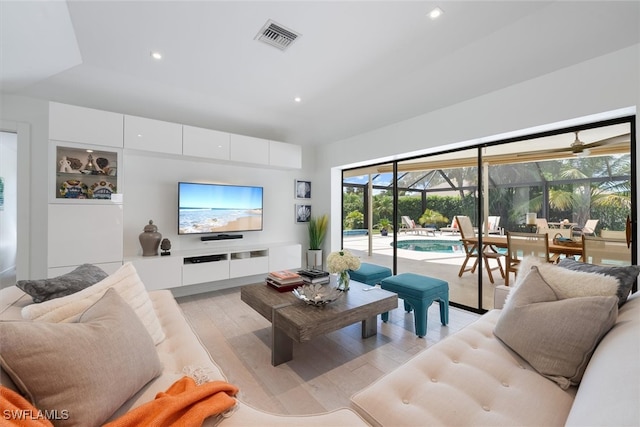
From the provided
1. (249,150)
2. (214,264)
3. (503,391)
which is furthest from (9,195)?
(503,391)

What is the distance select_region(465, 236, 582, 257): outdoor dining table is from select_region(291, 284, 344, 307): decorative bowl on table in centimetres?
211

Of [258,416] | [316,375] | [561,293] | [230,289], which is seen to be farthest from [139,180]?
[561,293]

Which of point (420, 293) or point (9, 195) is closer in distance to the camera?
point (420, 293)

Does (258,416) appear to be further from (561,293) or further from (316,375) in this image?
(561,293)

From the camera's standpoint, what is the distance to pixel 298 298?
227 cm

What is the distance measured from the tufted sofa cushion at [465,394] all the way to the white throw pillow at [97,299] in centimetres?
114

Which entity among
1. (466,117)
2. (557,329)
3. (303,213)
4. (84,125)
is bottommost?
(557,329)

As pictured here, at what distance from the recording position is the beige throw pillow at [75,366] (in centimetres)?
80

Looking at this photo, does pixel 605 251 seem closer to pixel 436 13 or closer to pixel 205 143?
pixel 436 13

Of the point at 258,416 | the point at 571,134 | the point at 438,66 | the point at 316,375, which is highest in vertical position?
the point at 438,66

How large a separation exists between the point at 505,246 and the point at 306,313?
2522mm

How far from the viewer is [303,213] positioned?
507 centimetres

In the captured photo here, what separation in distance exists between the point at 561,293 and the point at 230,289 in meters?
3.82

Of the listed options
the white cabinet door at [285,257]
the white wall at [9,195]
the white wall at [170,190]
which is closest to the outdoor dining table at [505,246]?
the white cabinet door at [285,257]
